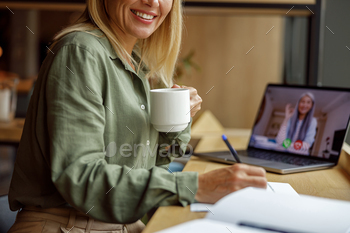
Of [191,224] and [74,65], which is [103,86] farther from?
[191,224]

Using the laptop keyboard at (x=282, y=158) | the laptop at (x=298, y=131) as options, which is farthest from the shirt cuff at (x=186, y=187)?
the laptop keyboard at (x=282, y=158)

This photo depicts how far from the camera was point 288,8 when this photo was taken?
5.08 ft

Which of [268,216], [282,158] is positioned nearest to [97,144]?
[268,216]

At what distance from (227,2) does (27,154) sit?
3.67 ft

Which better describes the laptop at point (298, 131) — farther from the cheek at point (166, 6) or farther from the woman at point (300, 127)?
the cheek at point (166, 6)

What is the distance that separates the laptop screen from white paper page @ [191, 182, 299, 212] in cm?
32

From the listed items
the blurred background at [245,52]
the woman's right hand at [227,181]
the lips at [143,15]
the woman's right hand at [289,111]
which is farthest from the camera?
the blurred background at [245,52]

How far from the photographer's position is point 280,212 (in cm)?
58

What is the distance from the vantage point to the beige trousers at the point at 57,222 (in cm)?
74

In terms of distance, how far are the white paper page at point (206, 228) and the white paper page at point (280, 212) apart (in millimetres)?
20

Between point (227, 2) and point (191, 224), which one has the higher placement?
point (227, 2)

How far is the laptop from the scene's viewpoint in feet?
3.45

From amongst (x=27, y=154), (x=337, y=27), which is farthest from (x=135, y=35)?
(x=337, y=27)

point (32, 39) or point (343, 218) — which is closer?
point (343, 218)
